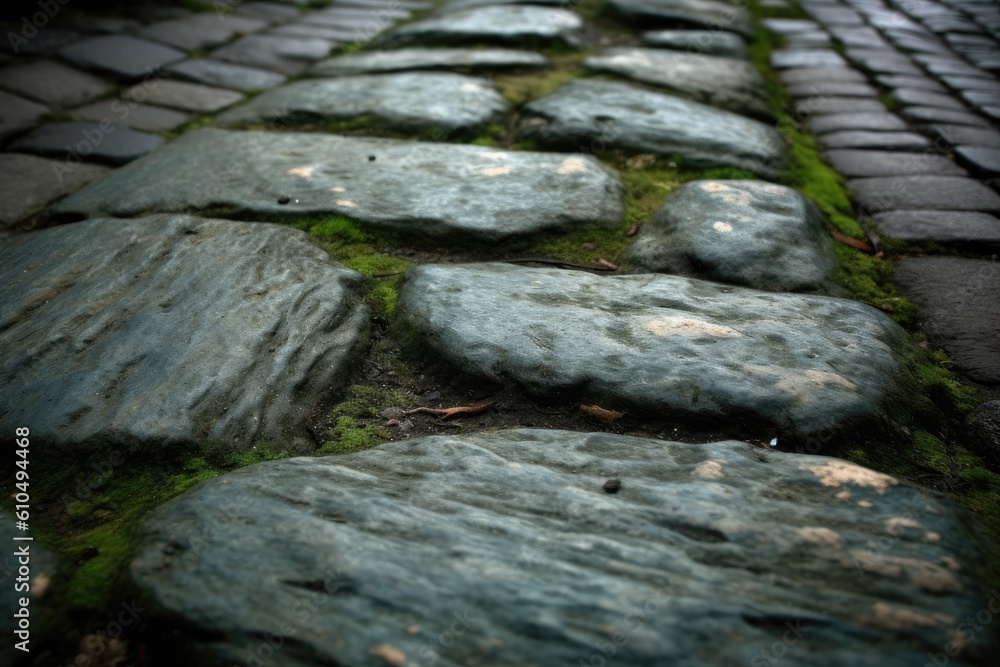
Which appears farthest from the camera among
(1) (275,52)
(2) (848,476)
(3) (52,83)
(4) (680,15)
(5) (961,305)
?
(4) (680,15)

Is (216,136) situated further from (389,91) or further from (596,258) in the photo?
(596,258)

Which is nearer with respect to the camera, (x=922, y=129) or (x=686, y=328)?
(x=686, y=328)

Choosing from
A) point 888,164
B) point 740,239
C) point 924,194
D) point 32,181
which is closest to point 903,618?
point 740,239

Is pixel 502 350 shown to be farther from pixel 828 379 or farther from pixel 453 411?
pixel 828 379

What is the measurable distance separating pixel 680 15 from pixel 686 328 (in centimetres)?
323

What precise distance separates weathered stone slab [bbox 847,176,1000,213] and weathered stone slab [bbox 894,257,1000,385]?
372mm

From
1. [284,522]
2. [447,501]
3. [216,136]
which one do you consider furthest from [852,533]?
[216,136]

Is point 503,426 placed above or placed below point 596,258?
below

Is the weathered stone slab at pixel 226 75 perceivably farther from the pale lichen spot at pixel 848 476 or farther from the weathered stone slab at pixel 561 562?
the pale lichen spot at pixel 848 476

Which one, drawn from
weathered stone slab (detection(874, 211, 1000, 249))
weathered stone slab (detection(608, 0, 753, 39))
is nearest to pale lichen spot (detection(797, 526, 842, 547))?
weathered stone slab (detection(874, 211, 1000, 249))

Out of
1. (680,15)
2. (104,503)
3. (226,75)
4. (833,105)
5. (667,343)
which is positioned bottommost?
(104,503)

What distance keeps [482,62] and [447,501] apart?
103 inches

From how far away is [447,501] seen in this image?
3.38ft

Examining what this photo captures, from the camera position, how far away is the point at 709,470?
3.59 feet
